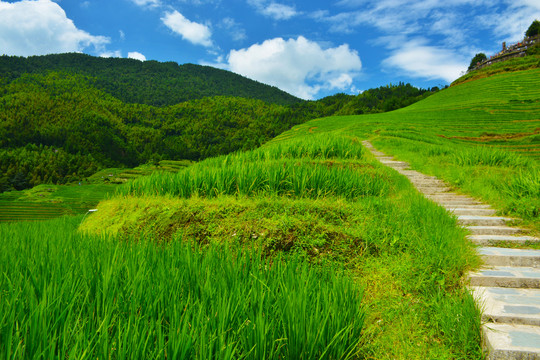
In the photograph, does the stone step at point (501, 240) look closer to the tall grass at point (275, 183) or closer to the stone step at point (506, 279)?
the stone step at point (506, 279)

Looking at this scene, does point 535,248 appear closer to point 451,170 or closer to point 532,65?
point 451,170

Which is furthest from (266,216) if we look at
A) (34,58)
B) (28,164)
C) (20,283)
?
(34,58)

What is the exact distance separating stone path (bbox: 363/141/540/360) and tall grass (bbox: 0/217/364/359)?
41.4 inches

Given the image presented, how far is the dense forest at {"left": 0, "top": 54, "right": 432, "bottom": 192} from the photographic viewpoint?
9131 centimetres

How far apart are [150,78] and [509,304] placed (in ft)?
664

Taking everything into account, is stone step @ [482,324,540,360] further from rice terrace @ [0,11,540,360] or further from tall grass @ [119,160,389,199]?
tall grass @ [119,160,389,199]

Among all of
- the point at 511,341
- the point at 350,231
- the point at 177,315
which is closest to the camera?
the point at 177,315

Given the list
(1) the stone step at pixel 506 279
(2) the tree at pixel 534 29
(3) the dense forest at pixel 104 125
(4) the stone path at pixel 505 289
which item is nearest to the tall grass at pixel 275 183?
(4) the stone path at pixel 505 289

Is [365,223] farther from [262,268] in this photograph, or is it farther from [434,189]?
[434,189]

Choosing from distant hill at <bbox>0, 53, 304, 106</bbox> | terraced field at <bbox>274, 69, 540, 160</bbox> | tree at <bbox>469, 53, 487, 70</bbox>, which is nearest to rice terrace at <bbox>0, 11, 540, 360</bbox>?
terraced field at <bbox>274, 69, 540, 160</bbox>

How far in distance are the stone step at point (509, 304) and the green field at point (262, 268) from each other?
0.21m

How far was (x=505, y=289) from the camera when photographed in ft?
8.73

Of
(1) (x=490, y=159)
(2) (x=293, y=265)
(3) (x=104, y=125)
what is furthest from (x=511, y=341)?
(3) (x=104, y=125)

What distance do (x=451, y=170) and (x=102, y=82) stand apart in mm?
183205
